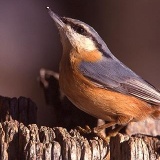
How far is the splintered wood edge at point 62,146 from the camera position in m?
5.45

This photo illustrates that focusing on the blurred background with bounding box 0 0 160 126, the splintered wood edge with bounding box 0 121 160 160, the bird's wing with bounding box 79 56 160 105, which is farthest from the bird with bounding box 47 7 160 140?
the blurred background with bounding box 0 0 160 126

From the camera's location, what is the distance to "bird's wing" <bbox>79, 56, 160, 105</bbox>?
7.12m

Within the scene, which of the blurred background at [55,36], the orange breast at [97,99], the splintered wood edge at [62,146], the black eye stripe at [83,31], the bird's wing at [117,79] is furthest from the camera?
the blurred background at [55,36]

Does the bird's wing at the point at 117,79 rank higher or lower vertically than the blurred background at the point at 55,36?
lower

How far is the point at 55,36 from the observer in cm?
1248

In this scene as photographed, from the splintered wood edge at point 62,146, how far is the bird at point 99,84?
3.31ft

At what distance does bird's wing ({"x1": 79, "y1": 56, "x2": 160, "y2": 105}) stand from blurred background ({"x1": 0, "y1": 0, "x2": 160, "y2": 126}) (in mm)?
3129

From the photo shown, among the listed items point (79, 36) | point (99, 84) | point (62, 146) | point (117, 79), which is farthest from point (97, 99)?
point (62, 146)

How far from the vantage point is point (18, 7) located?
13.0 metres

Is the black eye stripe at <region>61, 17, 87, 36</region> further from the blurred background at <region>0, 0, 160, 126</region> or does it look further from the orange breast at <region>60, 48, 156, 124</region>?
the blurred background at <region>0, 0, 160, 126</region>

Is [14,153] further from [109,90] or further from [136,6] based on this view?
[136,6]

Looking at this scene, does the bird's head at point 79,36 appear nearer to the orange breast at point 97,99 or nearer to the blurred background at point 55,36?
the orange breast at point 97,99

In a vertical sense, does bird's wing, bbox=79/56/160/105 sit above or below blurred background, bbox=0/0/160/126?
below

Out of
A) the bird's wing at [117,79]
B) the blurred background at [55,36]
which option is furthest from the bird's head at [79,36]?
the blurred background at [55,36]
